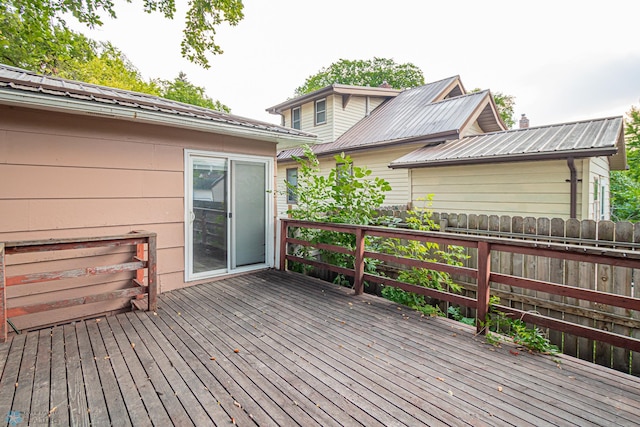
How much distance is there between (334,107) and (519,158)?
22.9 ft

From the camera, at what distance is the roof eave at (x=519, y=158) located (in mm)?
4925

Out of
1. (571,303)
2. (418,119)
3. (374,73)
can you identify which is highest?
(374,73)

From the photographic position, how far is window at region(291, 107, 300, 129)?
12836mm

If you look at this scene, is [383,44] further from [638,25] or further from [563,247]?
[563,247]

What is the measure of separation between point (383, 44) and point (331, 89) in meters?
18.3

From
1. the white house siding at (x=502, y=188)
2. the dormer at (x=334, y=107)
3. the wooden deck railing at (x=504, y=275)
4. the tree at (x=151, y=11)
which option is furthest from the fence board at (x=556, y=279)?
the dormer at (x=334, y=107)

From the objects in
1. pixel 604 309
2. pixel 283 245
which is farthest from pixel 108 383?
pixel 604 309

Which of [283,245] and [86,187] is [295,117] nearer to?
[283,245]

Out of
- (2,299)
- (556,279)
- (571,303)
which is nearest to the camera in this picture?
(2,299)

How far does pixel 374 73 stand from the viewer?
26.4 m

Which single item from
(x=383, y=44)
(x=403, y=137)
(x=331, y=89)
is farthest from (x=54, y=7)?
(x=383, y=44)

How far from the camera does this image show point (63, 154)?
3311mm

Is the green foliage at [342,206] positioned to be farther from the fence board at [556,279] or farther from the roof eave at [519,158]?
the roof eave at [519,158]

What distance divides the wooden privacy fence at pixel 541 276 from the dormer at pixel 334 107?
26.2 feet
